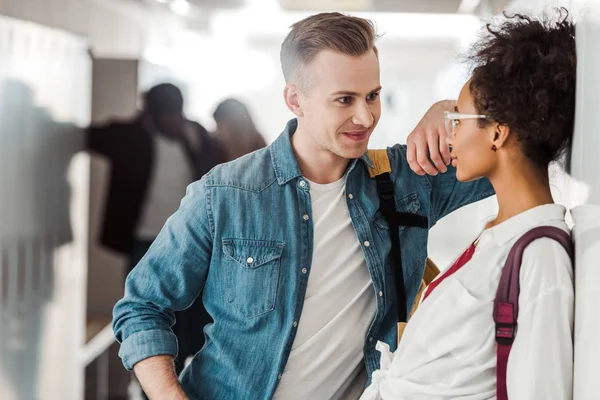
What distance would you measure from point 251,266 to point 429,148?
0.43 m

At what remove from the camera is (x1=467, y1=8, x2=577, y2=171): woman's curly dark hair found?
1.08 meters

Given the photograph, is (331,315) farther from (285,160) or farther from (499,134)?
(499,134)

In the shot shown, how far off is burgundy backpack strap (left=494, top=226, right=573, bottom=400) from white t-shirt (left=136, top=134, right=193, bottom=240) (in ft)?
4.97

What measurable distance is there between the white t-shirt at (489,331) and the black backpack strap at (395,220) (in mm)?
317

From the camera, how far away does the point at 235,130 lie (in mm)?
2389

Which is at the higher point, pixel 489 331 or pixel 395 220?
pixel 395 220

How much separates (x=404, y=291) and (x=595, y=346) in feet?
2.01

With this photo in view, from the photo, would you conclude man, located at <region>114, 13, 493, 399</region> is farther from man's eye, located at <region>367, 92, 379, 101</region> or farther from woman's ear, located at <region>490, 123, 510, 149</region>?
woman's ear, located at <region>490, 123, 510, 149</region>

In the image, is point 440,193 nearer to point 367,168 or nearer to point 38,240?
point 367,168

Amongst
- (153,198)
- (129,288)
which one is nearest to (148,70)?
(153,198)

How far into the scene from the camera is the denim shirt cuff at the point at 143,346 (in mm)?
1509

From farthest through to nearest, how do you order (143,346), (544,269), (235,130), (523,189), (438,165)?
(235,130) → (143,346) → (438,165) → (523,189) → (544,269)

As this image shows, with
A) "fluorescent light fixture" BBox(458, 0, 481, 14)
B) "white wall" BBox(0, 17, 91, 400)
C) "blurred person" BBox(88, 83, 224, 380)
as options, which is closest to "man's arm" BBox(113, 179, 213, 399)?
"blurred person" BBox(88, 83, 224, 380)

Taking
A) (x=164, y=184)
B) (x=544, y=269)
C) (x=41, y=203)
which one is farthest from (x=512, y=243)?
(x=41, y=203)
